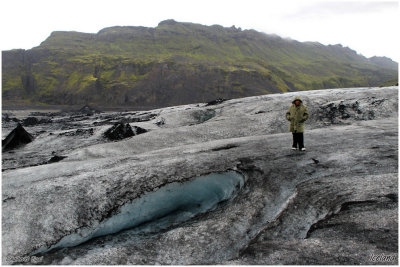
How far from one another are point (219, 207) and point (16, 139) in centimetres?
2300

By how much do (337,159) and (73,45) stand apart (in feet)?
714

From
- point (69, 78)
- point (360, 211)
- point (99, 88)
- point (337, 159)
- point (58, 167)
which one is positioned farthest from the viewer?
point (69, 78)

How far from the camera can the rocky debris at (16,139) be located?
72.1 ft

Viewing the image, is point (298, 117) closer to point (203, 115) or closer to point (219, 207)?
point (219, 207)

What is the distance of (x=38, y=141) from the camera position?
24.3 m

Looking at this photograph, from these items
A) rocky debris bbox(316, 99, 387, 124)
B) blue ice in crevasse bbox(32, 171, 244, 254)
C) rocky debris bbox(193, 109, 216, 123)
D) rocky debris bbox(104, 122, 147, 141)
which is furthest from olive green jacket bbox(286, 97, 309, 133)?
rocky debris bbox(193, 109, 216, 123)

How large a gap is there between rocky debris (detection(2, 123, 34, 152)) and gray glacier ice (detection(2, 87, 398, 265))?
1282 centimetres

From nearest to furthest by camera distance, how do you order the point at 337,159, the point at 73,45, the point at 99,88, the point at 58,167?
the point at 337,159 < the point at 58,167 < the point at 99,88 < the point at 73,45

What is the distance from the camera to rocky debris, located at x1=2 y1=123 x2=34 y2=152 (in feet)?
72.1

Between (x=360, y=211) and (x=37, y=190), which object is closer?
(x=360, y=211)

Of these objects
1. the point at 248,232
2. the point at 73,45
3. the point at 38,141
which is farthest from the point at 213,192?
the point at 73,45

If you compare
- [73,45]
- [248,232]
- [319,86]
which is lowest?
[248,232]

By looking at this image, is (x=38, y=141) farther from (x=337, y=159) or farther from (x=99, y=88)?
(x=99, y=88)

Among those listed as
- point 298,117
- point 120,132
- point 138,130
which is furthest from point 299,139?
point 138,130
